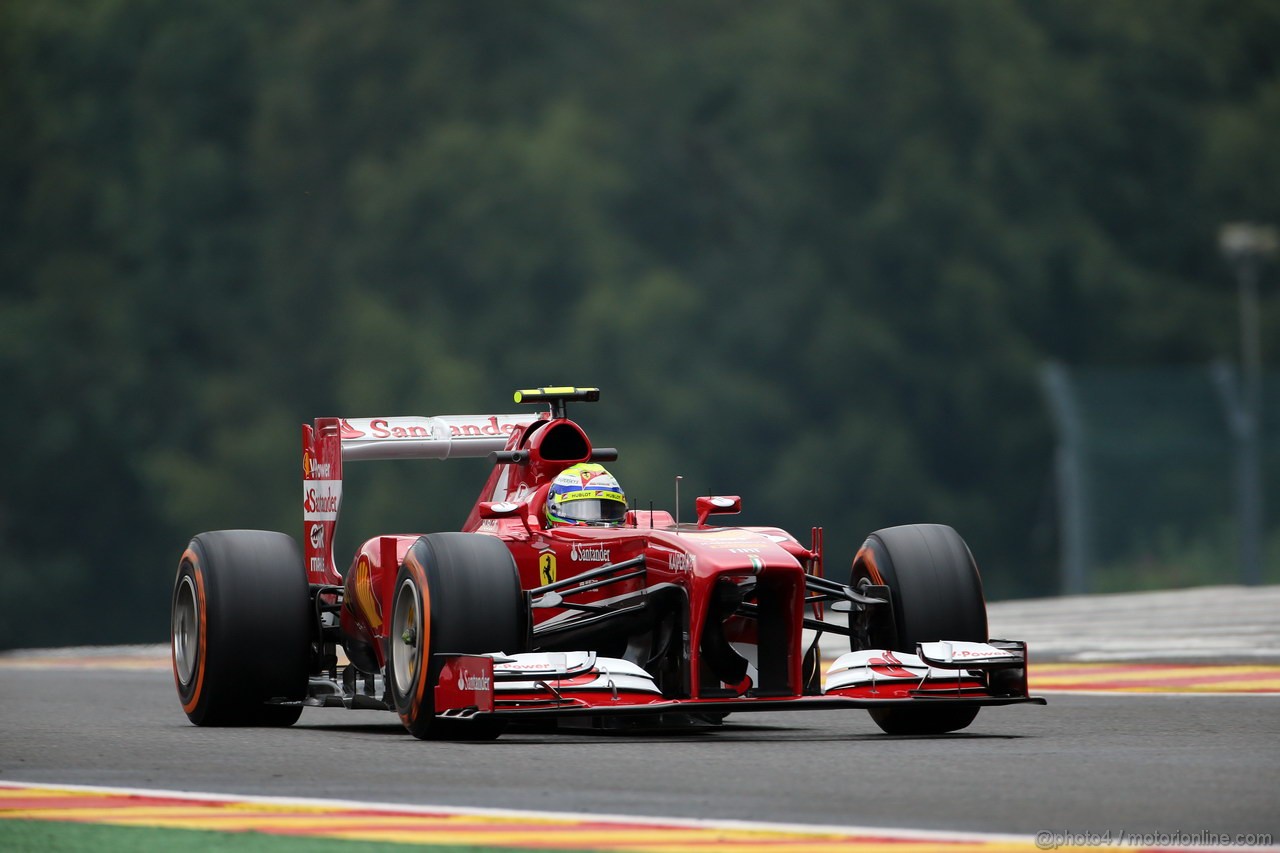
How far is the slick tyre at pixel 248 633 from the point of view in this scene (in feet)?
45.4

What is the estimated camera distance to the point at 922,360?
2192 inches

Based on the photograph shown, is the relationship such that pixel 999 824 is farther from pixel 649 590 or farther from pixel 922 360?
pixel 922 360

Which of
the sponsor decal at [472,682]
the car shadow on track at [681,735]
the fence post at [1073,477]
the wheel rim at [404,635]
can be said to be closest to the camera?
the sponsor decal at [472,682]

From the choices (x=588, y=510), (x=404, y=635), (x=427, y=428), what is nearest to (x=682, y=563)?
(x=588, y=510)

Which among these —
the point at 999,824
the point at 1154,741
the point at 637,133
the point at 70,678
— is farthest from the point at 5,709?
the point at 637,133

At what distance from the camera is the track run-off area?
8094mm

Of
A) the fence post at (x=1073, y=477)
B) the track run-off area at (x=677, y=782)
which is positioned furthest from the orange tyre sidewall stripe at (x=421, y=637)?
the fence post at (x=1073, y=477)

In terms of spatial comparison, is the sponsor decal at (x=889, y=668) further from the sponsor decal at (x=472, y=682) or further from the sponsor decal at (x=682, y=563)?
the sponsor decal at (x=472, y=682)

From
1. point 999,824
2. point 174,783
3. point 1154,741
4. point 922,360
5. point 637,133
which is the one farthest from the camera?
point 637,133

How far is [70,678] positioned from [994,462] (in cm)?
3740

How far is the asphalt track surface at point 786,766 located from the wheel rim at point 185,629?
35 centimetres

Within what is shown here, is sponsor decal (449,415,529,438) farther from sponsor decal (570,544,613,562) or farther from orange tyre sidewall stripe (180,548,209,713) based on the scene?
sponsor decal (570,544,613,562)

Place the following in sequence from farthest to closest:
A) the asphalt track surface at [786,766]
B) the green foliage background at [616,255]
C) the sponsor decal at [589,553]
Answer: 1. the green foliage background at [616,255]
2. the sponsor decal at [589,553]
3. the asphalt track surface at [786,766]

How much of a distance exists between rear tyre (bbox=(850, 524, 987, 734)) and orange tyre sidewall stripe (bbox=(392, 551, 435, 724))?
238 centimetres
